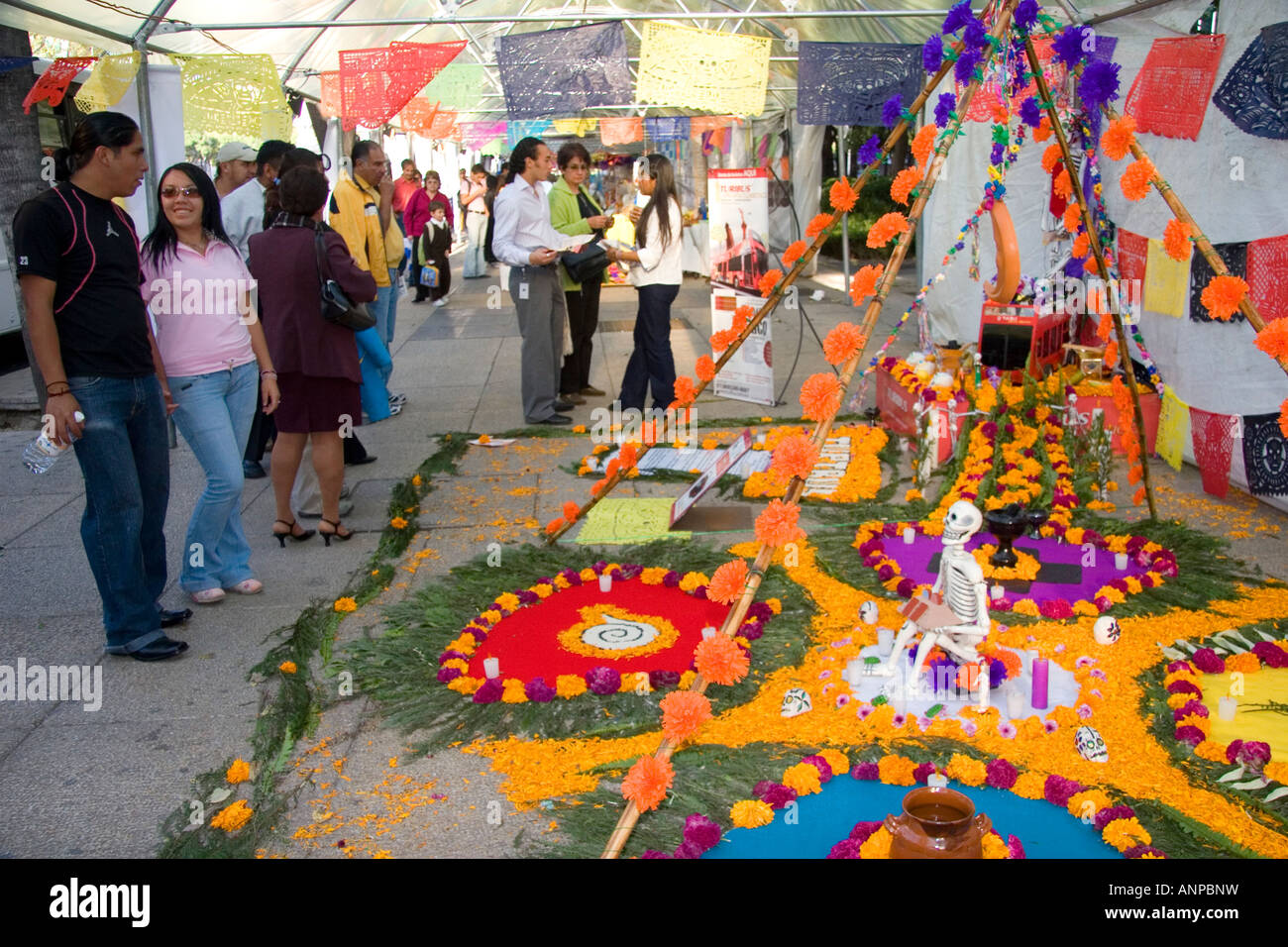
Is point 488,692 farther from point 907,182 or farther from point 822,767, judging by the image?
point 907,182

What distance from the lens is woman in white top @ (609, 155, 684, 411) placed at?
24.6 ft

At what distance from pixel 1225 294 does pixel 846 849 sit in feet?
8.56

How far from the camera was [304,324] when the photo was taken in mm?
5242

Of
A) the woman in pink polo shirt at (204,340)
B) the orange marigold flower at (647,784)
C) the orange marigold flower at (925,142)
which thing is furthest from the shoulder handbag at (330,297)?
the orange marigold flower at (647,784)

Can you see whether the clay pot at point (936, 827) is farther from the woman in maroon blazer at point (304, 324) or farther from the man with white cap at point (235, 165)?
the man with white cap at point (235, 165)

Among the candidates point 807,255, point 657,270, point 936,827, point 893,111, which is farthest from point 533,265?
point 936,827

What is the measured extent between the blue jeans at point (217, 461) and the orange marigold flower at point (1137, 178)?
150 inches

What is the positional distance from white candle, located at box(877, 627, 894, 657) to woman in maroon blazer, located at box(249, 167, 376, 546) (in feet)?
9.24

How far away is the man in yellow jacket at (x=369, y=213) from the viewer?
271 inches

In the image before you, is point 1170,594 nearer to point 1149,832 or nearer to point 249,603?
point 1149,832

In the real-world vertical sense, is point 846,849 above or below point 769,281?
below

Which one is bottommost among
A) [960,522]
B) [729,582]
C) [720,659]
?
[720,659]

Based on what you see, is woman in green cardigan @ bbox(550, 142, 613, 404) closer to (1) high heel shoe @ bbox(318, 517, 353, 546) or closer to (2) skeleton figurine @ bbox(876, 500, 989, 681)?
(1) high heel shoe @ bbox(318, 517, 353, 546)

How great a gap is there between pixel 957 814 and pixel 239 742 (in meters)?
2.37
